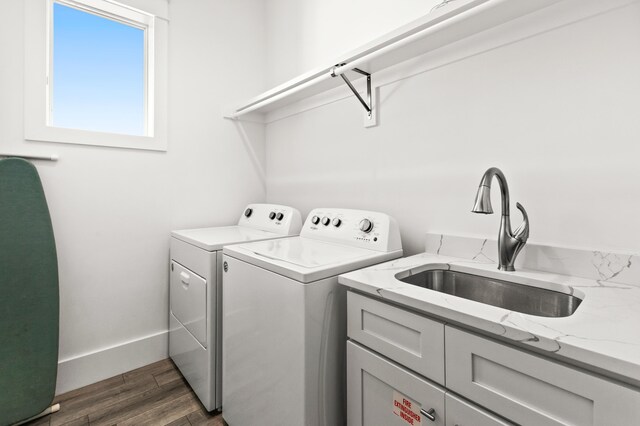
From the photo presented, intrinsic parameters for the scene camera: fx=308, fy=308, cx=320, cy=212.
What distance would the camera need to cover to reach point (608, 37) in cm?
101

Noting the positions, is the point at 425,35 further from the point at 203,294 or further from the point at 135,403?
the point at 135,403

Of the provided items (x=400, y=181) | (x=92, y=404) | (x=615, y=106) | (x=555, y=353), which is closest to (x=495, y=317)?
(x=555, y=353)

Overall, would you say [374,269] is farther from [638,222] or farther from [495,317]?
[638,222]

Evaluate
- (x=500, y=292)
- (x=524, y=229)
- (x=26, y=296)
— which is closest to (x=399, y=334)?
(x=500, y=292)

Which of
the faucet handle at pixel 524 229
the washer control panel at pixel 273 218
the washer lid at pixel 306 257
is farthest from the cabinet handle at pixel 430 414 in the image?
the washer control panel at pixel 273 218

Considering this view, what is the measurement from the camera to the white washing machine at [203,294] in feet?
5.02

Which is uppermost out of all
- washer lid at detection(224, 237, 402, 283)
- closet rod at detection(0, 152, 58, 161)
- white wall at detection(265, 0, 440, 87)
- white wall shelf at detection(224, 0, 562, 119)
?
white wall at detection(265, 0, 440, 87)

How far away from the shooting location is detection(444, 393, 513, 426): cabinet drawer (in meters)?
0.73

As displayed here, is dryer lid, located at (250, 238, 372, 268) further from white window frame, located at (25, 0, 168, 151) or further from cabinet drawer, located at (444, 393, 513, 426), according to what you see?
white window frame, located at (25, 0, 168, 151)

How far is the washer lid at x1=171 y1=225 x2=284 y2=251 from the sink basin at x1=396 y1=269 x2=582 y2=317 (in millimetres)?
898

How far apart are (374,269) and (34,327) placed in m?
1.69

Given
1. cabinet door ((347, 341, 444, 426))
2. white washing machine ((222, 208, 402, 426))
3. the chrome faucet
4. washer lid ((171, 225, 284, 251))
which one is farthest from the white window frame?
the chrome faucet

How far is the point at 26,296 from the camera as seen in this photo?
151cm

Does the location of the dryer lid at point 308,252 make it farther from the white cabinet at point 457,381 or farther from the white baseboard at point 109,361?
the white baseboard at point 109,361
